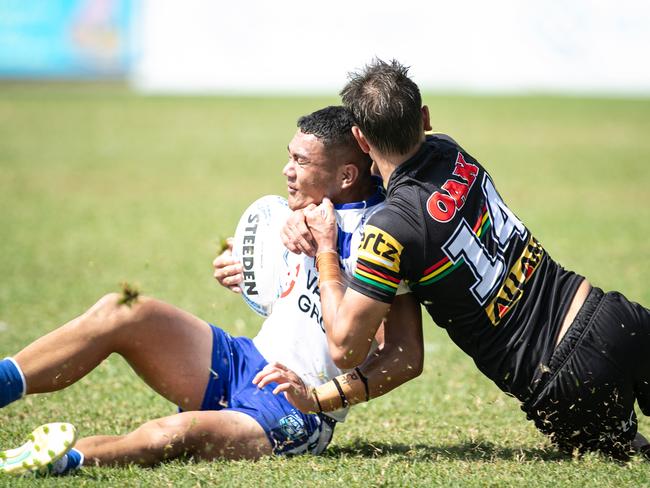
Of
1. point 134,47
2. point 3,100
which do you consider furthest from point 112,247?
point 134,47

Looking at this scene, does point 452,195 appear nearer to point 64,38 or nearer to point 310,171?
point 310,171

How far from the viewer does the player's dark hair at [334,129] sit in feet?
15.3

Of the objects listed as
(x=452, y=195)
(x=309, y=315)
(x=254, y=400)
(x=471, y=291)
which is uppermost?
(x=452, y=195)

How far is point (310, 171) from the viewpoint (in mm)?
4664

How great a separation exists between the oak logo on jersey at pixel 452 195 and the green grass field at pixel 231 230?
1197mm

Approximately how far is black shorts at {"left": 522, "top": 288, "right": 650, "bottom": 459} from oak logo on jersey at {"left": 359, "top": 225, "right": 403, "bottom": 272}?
90cm

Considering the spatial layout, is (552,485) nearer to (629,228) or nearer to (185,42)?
(629,228)

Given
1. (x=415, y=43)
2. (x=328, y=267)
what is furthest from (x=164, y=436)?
(x=415, y=43)

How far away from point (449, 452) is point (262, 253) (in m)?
1.40

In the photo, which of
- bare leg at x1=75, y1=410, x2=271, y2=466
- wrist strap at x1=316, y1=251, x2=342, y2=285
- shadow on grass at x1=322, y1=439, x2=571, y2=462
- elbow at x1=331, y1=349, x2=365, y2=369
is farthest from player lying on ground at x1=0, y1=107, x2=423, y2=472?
shadow on grass at x1=322, y1=439, x2=571, y2=462

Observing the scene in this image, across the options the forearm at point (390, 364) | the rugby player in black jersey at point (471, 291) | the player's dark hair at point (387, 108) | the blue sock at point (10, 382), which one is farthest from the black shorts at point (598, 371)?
the blue sock at point (10, 382)

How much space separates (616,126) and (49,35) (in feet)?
63.8

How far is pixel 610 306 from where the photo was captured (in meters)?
4.47

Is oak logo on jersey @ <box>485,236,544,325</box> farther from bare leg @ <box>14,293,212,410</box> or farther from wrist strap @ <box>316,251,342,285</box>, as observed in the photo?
bare leg @ <box>14,293,212,410</box>
